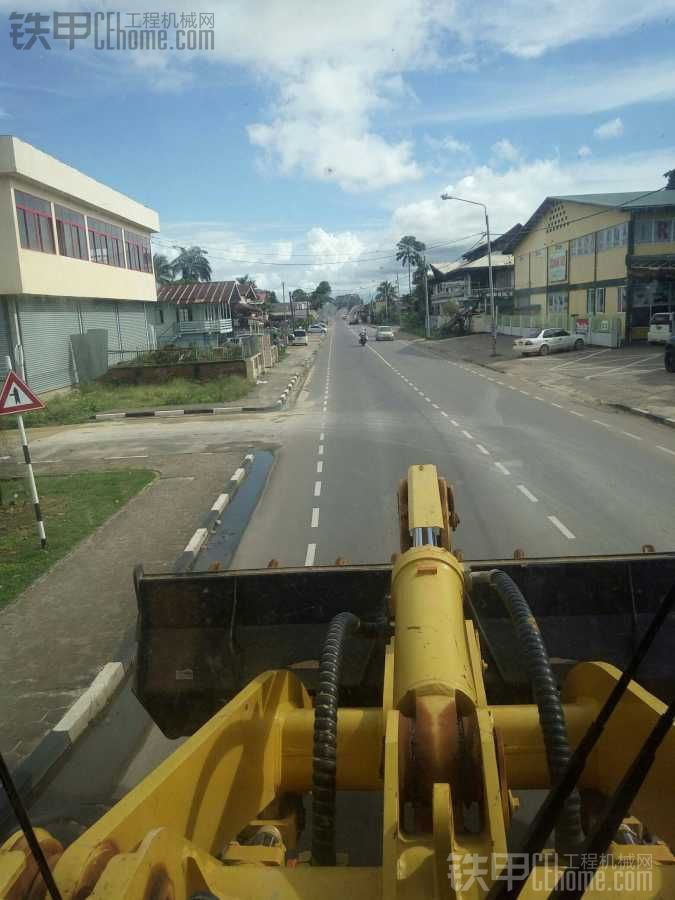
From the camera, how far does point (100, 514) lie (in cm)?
1190

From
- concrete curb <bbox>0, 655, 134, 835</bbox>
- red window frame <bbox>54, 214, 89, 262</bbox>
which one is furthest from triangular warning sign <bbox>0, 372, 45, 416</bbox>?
red window frame <bbox>54, 214, 89, 262</bbox>

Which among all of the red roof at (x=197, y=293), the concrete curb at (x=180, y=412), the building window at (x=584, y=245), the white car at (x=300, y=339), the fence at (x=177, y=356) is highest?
the building window at (x=584, y=245)

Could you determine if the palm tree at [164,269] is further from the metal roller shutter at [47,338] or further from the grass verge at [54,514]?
the grass verge at [54,514]

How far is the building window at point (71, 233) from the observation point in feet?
93.4

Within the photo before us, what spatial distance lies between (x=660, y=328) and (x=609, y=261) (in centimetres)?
668

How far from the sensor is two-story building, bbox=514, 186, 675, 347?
40.0 metres

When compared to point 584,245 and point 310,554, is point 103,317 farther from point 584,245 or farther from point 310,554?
point 584,245

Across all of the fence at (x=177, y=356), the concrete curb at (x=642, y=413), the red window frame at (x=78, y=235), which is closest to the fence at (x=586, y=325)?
the fence at (x=177, y=356)

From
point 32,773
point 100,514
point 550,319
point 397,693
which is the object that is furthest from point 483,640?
point 550,319

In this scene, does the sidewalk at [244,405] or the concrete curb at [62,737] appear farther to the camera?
the sidewalk at [244,405]

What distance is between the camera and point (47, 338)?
27922 millimetres

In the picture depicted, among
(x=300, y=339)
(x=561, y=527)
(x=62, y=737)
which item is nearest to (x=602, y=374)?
(x=561, y=527)

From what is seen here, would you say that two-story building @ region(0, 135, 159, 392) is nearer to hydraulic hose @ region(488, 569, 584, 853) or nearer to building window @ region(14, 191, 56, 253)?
building window @ region(14, 191, 56, 253)

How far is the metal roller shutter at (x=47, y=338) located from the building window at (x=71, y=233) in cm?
206
